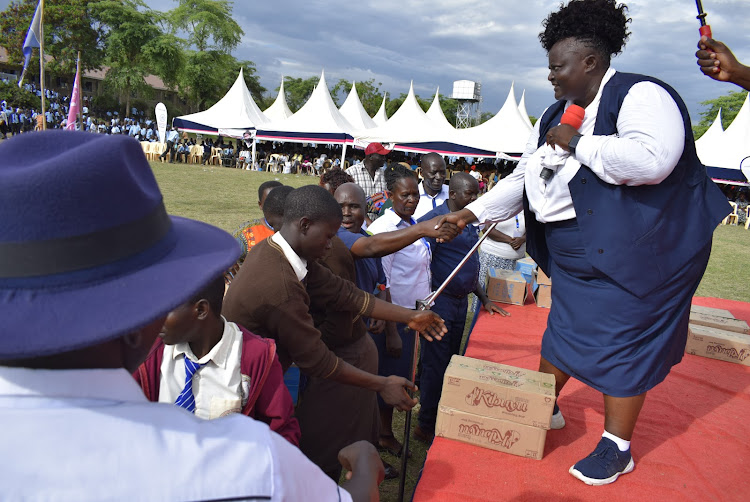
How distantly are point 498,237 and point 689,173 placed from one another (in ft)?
10.8

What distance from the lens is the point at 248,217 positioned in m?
11.5

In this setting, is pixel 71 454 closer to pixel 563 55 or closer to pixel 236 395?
pixel 236 395

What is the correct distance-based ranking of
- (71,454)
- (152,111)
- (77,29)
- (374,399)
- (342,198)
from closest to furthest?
(71,454), (374,399), (342,198), (77,29), (152,111)

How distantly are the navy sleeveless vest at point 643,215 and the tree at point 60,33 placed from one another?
44.2 meters

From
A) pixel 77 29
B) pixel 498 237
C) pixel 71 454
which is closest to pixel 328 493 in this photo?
pixel 71 454

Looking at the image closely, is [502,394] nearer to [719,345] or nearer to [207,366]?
[207,366]

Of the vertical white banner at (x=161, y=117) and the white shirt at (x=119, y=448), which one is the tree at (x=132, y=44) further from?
the white shirt at (x=119, y=448)

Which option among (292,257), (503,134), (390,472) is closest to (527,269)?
(390,472)

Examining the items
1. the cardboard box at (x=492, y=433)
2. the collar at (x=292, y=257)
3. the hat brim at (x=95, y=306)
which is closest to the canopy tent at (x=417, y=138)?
the cardboard box at (x=492, y=433)

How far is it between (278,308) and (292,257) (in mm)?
261

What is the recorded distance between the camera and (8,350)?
622mm

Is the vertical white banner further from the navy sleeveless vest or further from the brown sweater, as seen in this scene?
the navy sleeveless vest

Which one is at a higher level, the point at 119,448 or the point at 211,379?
the point at 119,448

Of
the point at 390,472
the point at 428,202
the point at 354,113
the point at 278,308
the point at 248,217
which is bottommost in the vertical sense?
the point at 390,472
